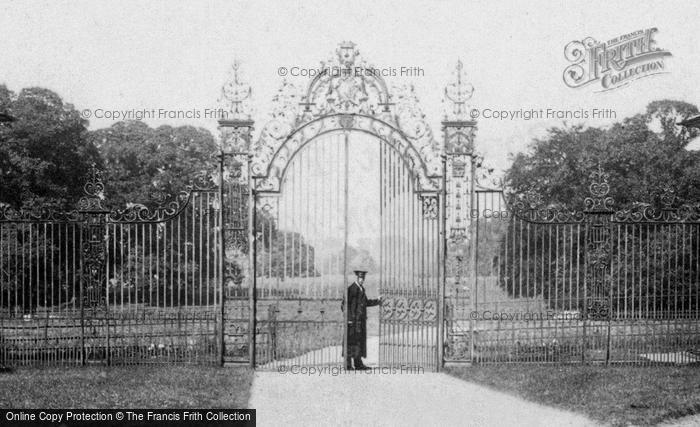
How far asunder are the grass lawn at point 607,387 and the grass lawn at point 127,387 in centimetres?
396

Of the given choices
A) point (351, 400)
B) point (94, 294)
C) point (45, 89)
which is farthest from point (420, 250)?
point (45, 89)

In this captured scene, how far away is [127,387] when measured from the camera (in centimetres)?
1013

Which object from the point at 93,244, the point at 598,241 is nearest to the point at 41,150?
the point at 93,244

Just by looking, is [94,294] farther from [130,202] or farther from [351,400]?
[130,202]

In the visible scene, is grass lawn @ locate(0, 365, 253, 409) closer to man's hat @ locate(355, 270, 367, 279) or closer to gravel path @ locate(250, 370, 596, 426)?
gravel path @ locate(250, 370, 596, 426)

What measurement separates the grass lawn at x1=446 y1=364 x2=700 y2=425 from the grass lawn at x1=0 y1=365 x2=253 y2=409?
396 cm

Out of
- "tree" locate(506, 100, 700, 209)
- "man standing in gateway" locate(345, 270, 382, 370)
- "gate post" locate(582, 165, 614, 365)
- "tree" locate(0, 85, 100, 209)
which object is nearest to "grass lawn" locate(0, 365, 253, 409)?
"man standing in gateway" locate(345, 270, 382, 370)

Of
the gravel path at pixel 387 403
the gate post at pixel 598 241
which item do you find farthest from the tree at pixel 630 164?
the gravel path at pixel 387 403

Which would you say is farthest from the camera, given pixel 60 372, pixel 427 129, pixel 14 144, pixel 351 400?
pixel 14 144

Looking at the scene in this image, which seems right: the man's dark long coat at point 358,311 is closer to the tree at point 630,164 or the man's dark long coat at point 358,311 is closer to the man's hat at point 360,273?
the man's hat at point 360,273

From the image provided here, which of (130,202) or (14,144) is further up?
(14,144)

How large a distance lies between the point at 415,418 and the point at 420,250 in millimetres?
3731

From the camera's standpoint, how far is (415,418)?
29.2 ft

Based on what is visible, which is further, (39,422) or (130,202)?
(130,202)
